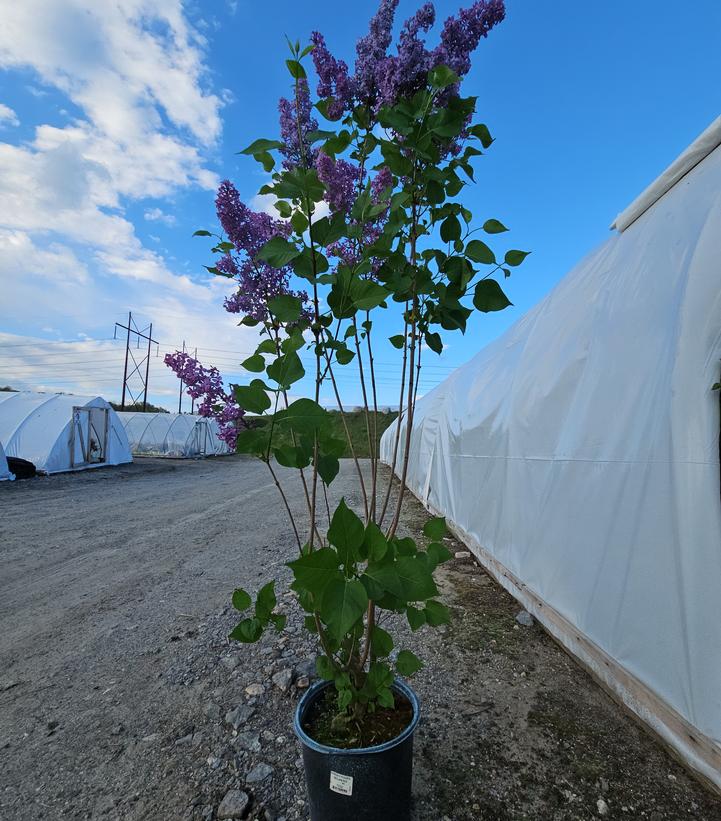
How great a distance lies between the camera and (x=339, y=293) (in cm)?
126

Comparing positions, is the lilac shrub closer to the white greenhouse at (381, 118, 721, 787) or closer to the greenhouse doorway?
the white greenhouse at (381, 118, 721, 787)

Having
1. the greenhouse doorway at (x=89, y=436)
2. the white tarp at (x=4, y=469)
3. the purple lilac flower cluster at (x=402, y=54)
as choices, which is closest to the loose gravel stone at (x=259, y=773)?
the purple lilac flower cluster at (x=402, y=54)

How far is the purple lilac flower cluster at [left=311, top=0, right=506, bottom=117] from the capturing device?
1.28m

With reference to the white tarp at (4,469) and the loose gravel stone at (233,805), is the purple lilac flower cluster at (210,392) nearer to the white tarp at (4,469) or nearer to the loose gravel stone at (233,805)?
the loose gravel stone at (233,805)

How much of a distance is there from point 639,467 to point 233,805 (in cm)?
218

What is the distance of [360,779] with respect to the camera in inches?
53.8

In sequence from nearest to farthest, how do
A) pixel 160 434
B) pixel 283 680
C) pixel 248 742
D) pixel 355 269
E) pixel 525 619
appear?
1. pixel 355 269
2. pixel 248 742
3. pixel 283 680
4. pixel 525 619
5. pixel 160 434

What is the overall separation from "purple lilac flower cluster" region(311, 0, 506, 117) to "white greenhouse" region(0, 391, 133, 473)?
15.0m

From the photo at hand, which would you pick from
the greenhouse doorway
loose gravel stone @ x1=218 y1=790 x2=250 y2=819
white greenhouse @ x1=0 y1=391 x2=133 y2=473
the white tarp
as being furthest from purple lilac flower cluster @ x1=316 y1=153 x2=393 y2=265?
the greenhouse doorway

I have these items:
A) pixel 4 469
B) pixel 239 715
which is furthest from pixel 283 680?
pixel 4 469

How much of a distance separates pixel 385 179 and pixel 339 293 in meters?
0.54

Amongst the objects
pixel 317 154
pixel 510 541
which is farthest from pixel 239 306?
pixel 510 541

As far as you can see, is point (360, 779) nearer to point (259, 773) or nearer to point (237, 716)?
point (259, 773)

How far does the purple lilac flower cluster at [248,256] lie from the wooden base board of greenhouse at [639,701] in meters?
2.22
